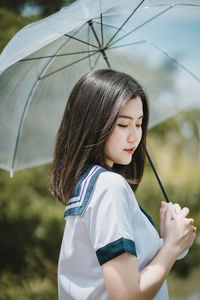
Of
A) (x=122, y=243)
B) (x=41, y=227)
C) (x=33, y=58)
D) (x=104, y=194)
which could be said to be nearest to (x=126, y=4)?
(x=33, y=58)

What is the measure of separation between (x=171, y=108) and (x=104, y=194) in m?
1.26

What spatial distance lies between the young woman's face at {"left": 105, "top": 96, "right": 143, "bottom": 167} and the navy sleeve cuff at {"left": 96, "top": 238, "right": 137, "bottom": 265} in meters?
0.35

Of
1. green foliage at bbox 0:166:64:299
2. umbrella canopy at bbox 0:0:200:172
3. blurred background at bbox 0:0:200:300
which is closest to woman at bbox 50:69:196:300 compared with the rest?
umbrella canopy at bbox 0:0:200:172

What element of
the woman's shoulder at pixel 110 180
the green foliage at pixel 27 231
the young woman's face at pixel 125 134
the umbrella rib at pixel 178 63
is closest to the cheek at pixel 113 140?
the young woman's face at pixel 125 134

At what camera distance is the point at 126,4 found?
4.89 ft

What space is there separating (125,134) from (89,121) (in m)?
0.13

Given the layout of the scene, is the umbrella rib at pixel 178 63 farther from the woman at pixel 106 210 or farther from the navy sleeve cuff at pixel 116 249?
the navy sleeve cuff at pixel 116 249

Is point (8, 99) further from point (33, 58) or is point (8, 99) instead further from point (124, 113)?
point (124, 113)

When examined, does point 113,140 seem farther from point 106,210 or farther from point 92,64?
point 92,64

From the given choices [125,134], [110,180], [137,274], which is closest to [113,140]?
[125,134]

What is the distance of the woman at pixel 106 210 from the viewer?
117cm

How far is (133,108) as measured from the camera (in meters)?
1.41

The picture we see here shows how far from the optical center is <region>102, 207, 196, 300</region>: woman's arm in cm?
114

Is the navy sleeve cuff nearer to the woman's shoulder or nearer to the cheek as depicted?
the woman's shoulder
